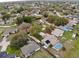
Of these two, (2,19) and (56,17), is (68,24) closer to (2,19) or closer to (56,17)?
(56,17)

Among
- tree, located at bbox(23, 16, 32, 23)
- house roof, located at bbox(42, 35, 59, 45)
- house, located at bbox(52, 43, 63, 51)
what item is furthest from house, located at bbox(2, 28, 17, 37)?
house, located at bbox(52, 43, 63, 51)

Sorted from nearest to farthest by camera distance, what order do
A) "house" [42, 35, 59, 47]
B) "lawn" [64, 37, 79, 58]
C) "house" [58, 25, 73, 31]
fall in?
"lawn" [64, 37, 79, 58] < "house" [42, 35, 59, 47] < "house" [58, 25, 73, 31]

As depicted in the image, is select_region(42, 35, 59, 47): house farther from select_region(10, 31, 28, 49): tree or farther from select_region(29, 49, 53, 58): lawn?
select_region(10, 31, 28, 49): tree

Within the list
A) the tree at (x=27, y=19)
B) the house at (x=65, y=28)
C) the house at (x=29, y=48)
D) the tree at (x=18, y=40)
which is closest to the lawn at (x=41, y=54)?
the house at (x=29, y=48)

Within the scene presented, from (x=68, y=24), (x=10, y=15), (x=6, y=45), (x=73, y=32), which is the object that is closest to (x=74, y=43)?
(x=73, y=32)

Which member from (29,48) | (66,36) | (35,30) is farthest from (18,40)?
(66,36)

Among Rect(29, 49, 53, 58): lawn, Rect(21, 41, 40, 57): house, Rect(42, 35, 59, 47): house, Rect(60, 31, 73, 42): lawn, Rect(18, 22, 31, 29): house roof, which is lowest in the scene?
Rect(29, 49, 53, 58): lawn

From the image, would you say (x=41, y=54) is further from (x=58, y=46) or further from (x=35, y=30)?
(x=35, y=30)
